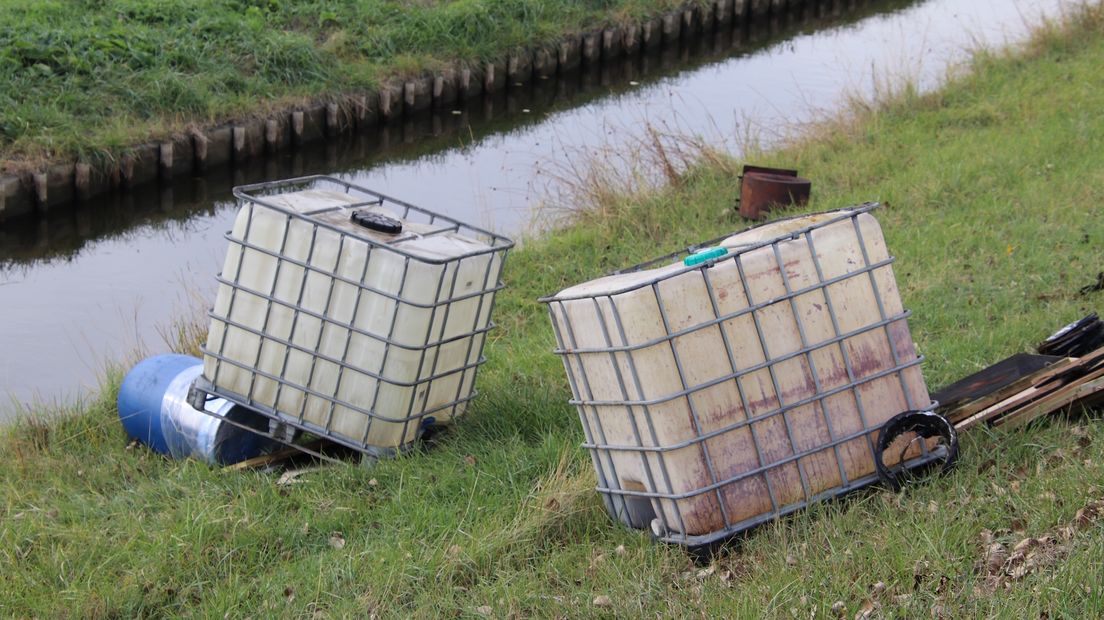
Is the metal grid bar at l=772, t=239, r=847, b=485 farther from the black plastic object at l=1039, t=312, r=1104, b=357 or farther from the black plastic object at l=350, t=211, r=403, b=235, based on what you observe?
the black plastic object at l=350, t=211, r=403, b=235

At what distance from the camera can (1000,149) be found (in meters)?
9.44

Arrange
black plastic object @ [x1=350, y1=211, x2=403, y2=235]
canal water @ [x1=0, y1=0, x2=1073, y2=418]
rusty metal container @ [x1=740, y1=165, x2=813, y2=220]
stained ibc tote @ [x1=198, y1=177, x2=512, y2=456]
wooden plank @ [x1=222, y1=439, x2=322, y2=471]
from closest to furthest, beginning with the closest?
stained ibc tote @ [x1=198, y1=177, x2=512, y2=456]
black plastic object @ [x1=350, y1=211, x2=403, y2=235]
wooden plank @ [x1=222, y1=439, x2=322, y2=471]
rusty metal container @ [x1=740, y1=165, x2=813, y2=220]
canal water @ [x1=0, y1=0, x2=1073, y2=418]

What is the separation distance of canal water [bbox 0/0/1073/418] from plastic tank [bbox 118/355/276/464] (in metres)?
1.14

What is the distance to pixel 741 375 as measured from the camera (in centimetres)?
403

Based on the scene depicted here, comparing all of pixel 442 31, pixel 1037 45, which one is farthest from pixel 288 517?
pixel 442 31

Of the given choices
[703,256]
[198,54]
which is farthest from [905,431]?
[198,54]

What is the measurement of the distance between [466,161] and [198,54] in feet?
12.1

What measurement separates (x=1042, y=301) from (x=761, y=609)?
346cm

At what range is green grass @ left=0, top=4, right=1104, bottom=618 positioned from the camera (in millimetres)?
3625

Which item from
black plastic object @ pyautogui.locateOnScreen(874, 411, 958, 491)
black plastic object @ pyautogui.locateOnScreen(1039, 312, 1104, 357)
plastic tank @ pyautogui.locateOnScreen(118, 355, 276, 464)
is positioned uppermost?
plastic tank @ pyautogui.locateOnScreen(118, 355, 276, 464)

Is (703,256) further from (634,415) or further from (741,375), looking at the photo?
(634,415)

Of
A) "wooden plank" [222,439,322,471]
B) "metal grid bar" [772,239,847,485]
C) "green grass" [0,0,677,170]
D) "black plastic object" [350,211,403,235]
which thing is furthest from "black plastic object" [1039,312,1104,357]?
"green grass" [0,0,677,170]

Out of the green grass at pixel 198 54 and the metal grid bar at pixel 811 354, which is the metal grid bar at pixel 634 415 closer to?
the metal grid bar at pixel 811 354

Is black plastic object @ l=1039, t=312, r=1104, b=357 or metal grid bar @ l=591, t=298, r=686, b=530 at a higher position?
metal grid bar @ l=591, t=298, r=686, b=530
